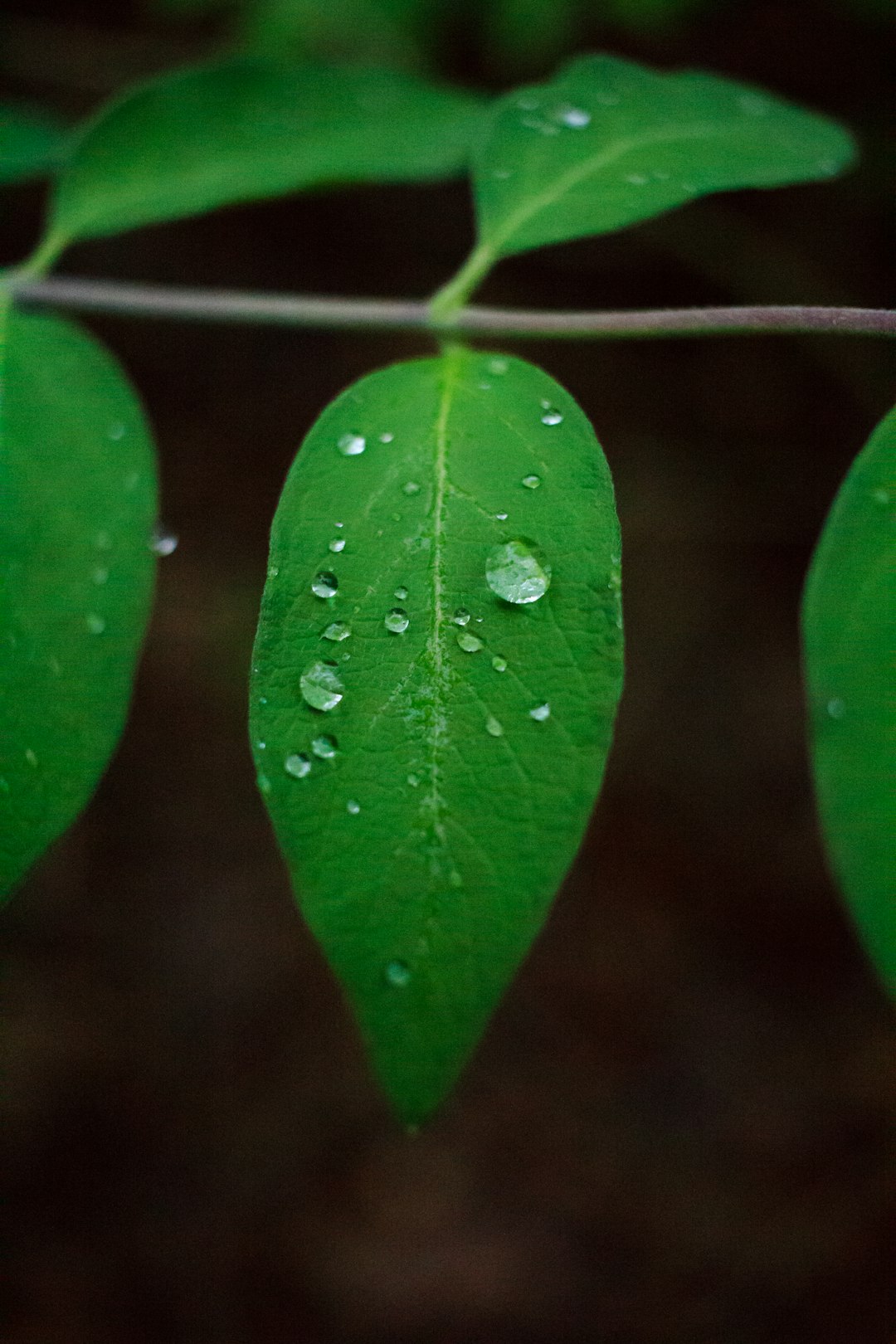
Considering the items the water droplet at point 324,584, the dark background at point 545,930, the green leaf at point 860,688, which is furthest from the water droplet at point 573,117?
the dark background at point 545,930

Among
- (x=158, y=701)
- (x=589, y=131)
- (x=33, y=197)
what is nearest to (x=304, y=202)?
(x=33, y=197)

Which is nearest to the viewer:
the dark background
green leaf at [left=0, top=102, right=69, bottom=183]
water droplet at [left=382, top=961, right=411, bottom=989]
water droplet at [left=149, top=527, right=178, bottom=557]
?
water droplet at [left=382, top=961, right=411, bottom=989]

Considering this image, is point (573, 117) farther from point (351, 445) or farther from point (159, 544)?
point (159, 544)

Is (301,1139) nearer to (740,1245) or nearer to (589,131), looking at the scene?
(740,1245)

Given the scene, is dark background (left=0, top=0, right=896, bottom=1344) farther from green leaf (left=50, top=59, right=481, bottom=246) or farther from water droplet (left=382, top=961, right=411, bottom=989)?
water droplet (left=382, top=961, right=411, bottom=989)

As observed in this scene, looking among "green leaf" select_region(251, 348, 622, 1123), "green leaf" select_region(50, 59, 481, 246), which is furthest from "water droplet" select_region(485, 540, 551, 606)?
"green leaf" select_region(50, 59, 481, 246)

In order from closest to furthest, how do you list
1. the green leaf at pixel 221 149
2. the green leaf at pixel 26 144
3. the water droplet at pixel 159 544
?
the water droplet at pixel 159 544 → the green leaf at pixel 221 149 → the green leaf at pixel 26 144

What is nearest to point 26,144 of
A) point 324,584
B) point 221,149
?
point 221,149

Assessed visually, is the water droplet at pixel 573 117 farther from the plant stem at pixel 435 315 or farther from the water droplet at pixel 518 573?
the water droplet at pixel 518 573
